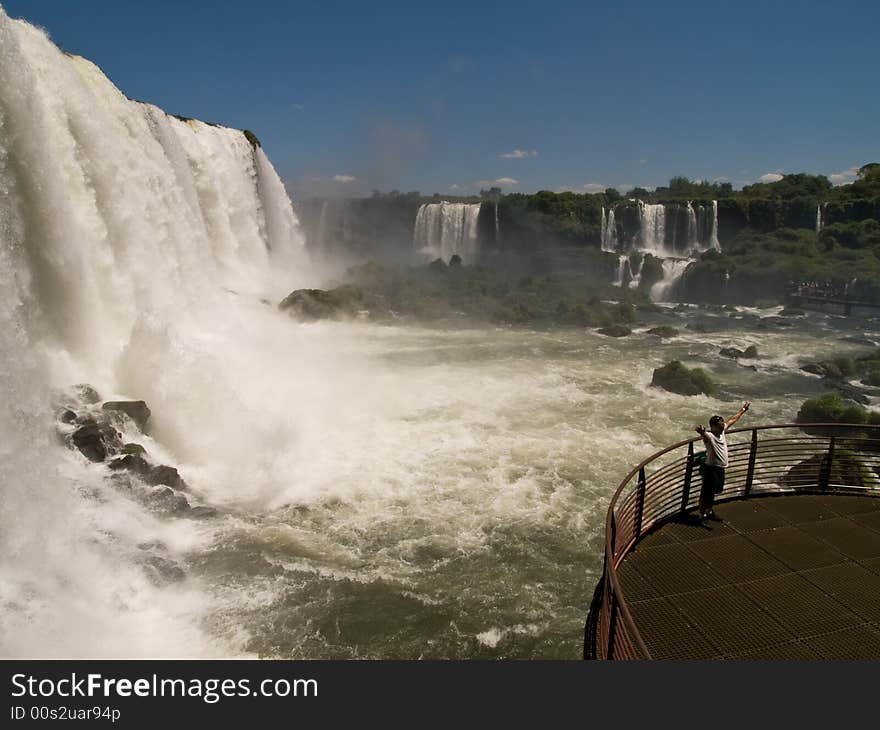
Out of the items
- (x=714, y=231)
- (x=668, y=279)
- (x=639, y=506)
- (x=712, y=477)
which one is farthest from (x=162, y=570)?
(x=714, y=231)

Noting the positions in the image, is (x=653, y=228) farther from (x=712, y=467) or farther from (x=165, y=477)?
(x=712, y=467)

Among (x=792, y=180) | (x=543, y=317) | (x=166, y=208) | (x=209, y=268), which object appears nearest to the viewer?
(x=166, y=208)

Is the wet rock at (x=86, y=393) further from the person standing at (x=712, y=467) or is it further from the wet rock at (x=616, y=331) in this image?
the wet rock at (x=616, y=331)

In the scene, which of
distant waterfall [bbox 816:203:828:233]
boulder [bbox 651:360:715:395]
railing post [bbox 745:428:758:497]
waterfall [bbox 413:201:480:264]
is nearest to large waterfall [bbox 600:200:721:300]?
distant waterfall [bbox 816:203:828:233]

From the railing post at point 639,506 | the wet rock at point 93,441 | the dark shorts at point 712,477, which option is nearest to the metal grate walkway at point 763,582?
the railing post at point 639,506

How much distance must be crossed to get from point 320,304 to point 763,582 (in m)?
25.8

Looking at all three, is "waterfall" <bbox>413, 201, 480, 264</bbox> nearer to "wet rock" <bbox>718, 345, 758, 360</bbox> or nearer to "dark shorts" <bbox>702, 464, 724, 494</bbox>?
"wet rock" <bbox>718, 345, 758, 360</bbox>

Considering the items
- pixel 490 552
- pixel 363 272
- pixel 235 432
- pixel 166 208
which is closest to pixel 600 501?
pixel 490 552

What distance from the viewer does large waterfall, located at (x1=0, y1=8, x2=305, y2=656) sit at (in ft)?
26.5

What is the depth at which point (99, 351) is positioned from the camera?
14172 millimetres

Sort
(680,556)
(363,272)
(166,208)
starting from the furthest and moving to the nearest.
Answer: (363,272) < (166,208) < (680,556)

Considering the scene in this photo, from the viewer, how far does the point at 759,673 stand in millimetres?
3871

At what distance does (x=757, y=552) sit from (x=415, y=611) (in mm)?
4869

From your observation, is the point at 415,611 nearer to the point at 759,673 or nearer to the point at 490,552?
the point at 490,552
